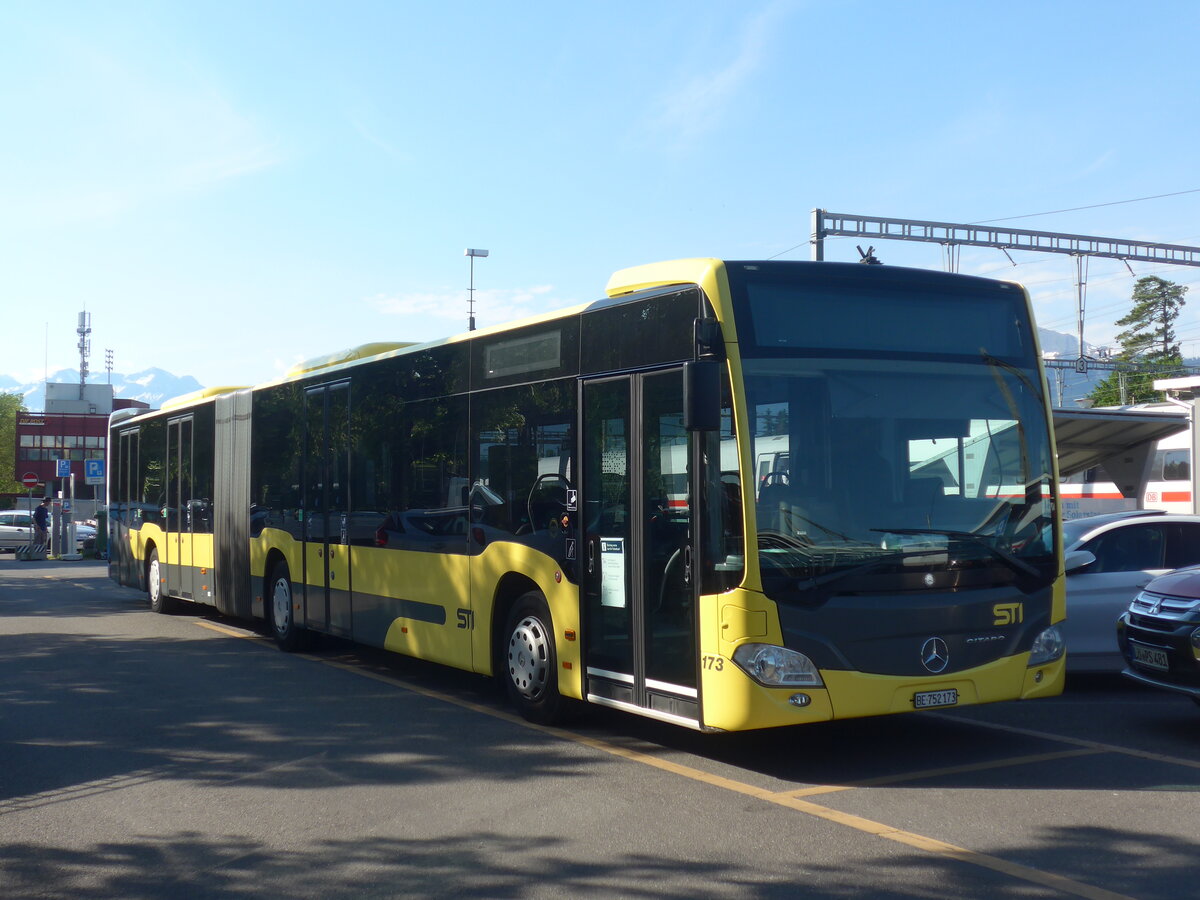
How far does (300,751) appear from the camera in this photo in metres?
7.94

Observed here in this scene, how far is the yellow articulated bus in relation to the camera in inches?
270

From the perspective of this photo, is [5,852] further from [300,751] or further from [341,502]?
[341,502]

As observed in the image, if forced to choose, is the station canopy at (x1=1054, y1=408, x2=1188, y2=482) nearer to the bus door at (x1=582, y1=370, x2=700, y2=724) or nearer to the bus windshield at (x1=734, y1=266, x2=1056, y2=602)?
the bus windshield at (x1=734, y1=266, x2=1056, y2=602)

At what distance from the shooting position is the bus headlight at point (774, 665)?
675cm

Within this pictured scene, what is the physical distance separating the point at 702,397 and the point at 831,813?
2286 mm

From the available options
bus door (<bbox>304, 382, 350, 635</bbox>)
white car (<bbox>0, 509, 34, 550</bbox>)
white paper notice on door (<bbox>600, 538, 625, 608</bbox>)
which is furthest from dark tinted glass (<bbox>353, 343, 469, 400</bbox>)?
white car (<bbox>0, 509, 34, 550</bbox>)

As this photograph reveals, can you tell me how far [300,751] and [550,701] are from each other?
5.72 feet

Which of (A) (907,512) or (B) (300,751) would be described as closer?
(A) (907,512)

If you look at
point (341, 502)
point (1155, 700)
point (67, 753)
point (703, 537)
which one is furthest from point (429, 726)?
point (1155, 700)

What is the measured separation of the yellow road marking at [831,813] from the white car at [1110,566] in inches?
98.4

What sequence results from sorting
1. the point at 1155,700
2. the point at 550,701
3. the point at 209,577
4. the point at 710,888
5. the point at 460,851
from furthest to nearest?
the point at 209,577 → the point at 1155,700 → the point at 550,701 → the point at 460,851 → the point at 710,888

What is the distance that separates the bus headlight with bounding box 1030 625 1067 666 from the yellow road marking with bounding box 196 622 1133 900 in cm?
64

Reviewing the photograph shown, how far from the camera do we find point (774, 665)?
676 centimetres

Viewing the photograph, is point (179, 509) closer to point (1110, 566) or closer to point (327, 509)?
point (327, 509)
